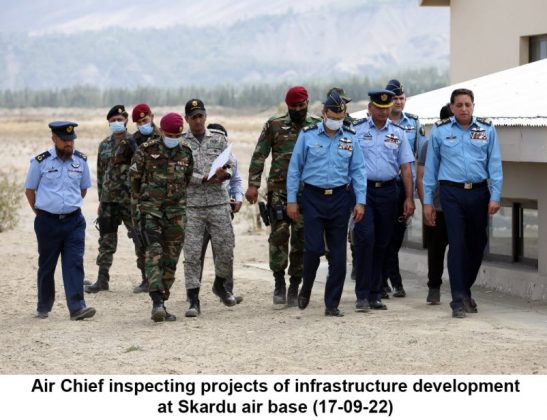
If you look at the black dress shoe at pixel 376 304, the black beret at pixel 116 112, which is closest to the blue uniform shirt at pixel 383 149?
the black dress shoe at pixel 376 304

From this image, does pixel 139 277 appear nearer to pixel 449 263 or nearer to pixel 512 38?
pixel 449 263

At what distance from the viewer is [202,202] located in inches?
438

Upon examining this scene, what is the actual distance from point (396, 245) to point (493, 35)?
23.7 feet

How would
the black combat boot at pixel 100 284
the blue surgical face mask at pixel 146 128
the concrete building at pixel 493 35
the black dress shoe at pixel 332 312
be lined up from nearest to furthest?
the black dress shoe at pixel 332 312
the blue surgical face mask at pixel 146 128
the black combat boot at pixel 100 284
the concrete building at pixel 493 35

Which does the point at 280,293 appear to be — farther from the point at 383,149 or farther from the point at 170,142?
the point at 170,142

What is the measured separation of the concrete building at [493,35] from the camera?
17.2 meters

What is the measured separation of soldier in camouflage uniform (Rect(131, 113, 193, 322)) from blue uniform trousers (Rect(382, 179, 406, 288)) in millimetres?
2013

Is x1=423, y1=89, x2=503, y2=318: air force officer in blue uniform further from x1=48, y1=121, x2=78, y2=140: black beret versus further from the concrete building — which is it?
the concrete building

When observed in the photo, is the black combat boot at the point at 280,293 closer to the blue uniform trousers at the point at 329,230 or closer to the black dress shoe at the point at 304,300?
the black dress shoe at the point at 304,300

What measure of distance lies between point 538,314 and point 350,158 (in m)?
2.14

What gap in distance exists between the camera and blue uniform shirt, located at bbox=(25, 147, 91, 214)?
424 inches

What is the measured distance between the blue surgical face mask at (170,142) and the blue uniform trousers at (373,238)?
1754 mm
